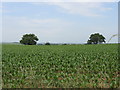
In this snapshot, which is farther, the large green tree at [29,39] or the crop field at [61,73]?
the large green tree at [29,39]

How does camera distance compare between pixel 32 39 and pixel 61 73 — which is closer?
pixel 61 73

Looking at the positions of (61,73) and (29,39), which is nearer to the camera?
(61,73)

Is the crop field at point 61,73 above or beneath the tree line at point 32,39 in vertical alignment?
beneath

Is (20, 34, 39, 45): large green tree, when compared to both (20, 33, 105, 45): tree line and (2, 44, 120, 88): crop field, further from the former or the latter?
(2, 44, 120, 88): crop field

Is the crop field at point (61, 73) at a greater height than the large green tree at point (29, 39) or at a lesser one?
lesser

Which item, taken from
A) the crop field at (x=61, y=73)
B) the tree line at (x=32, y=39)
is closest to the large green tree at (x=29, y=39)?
the tree line at (x=32, y=39)

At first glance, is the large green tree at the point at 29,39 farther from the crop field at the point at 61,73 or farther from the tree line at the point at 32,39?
the crop field at the point at 61,73

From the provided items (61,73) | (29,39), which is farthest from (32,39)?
(61,73)

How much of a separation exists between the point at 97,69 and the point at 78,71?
36.5 inches

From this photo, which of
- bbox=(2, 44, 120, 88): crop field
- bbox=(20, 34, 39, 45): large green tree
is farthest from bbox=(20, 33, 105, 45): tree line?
bbox=(2, 44, 120, 88): crop field

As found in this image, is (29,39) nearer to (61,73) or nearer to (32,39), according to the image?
(32,39)

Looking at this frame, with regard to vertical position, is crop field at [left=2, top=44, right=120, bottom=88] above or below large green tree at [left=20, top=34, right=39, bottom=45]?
below

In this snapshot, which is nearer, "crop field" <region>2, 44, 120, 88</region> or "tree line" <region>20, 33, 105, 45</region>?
"crop field" <region>2, 44, 120, 88</region>

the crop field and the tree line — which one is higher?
the tree line
